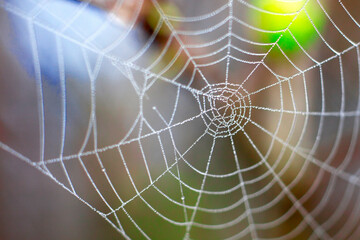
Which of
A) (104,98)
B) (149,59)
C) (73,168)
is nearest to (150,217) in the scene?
(73,168)

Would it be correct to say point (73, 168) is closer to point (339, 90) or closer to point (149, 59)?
point (149, 59)

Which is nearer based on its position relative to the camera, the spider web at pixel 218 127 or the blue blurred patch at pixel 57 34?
the blue blurred patch at pixel 57 34

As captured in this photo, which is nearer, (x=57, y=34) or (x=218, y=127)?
(x=57, y=34)

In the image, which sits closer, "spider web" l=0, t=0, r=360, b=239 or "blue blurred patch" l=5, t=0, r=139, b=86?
"blue blurred patch" l=5, t=0, r=139, b=86

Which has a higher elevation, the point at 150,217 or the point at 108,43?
the point at 108,43

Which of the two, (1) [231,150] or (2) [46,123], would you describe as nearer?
(2) [46,123]

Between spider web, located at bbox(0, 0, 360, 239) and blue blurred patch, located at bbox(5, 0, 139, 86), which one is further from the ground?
blue blurred patch, located at bbox(5, 0, 139, 86)

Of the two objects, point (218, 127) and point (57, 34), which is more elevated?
point (57, 34)

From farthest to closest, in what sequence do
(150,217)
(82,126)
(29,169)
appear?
1. (150,217)
2. (82,126)
3. (29,169)
